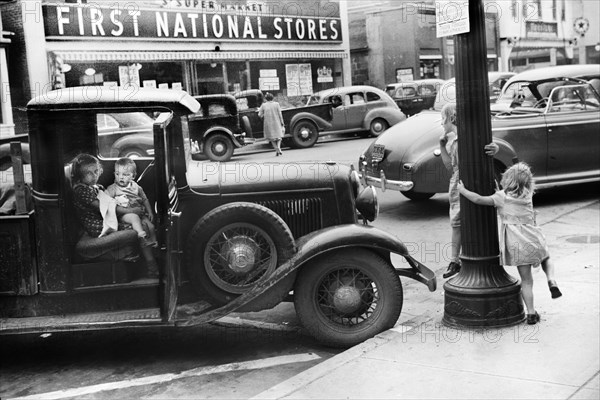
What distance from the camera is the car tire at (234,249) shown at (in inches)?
200

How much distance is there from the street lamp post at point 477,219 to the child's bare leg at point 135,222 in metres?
2.18

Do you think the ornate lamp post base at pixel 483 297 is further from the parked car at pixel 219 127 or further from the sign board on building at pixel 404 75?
the sign board on building at pixel 404 75

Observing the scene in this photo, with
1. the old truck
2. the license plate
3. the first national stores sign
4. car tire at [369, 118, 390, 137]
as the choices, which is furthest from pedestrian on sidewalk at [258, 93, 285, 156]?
the old truck

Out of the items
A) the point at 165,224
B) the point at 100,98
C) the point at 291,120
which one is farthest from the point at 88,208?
the point at 291,120

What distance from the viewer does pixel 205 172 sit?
5562mm

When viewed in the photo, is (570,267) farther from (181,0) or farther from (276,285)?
(181,0)

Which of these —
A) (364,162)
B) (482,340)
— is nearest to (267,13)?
(364,162)

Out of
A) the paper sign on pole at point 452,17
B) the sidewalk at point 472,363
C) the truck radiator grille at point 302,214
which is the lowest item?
the sidewalk at point 472,363

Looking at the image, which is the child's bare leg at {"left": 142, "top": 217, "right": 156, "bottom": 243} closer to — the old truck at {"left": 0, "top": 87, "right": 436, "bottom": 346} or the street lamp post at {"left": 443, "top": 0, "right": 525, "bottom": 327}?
the old truck at {"left": 0, "top": 87, "right": 436, "bottom": 346}

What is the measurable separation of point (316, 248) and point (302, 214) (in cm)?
51

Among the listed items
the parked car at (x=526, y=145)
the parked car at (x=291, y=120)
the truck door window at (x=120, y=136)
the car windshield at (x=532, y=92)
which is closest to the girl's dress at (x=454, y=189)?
the parked car at (x=526, y=145)

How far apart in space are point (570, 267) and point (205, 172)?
3517mm

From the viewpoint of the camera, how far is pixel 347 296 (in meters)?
5.21

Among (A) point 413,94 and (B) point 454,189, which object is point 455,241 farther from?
(A) point 413,94
